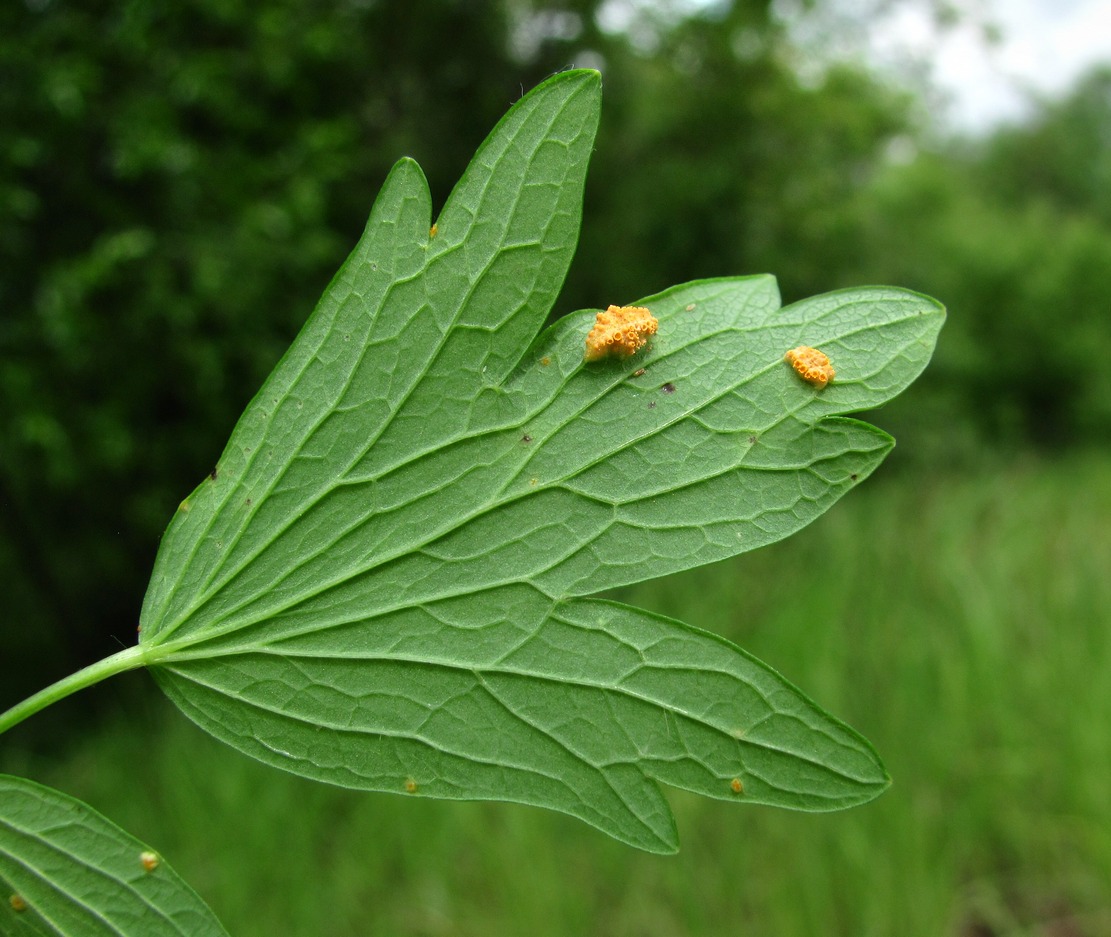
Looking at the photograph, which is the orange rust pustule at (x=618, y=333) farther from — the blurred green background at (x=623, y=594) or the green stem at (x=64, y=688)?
the blurred green background at (x=623, y=594)

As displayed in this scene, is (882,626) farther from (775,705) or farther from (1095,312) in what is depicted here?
(1095,312)

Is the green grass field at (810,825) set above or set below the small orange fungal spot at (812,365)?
below

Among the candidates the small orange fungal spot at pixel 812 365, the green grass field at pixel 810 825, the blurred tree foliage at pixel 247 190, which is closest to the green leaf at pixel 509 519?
the small orange fungal spot at pixel 812 365

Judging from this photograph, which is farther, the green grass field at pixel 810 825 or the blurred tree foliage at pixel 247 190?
the blurred tree foliage at pixel 247 190

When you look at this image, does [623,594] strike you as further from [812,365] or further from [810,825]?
[812,365]

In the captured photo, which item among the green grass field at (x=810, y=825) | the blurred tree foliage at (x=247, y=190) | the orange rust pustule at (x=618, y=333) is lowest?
the green grass field at (x=810, y=825)
